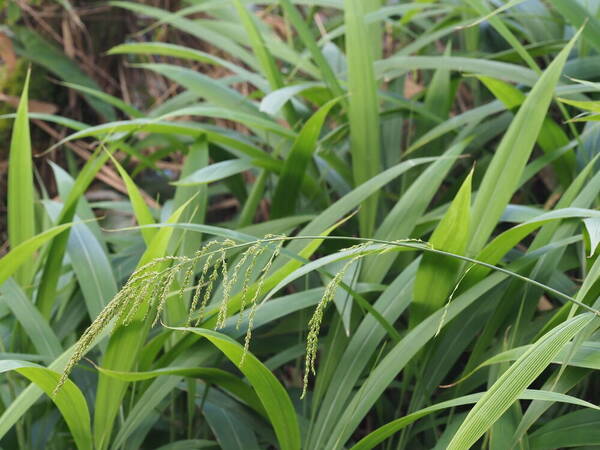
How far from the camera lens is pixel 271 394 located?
2.32ft

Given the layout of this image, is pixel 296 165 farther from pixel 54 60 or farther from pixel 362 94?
pixel 54 60

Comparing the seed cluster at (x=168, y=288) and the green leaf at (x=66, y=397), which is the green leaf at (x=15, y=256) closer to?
the green leaf at (x=66, y=397)

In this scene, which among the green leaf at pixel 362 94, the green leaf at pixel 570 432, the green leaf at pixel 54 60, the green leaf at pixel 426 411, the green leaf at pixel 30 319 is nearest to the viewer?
the green leaf at pixel 426 411

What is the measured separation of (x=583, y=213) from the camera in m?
0.65

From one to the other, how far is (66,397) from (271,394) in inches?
7.8

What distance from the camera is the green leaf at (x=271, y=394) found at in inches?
25.9

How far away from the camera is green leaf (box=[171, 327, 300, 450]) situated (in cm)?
66

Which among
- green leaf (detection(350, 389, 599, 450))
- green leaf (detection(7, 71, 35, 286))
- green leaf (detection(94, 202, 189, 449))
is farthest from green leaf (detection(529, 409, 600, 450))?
green leaf (detection(7, 71, 35, 286))

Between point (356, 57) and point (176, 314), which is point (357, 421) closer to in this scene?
point (176, 314)

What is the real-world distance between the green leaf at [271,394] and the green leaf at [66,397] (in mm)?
138

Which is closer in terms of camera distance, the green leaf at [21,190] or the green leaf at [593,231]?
the green leaf at [593,231]

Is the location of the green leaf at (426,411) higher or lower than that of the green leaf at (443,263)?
lower

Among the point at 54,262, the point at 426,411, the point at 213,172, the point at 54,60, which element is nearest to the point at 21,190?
the point at 54,262

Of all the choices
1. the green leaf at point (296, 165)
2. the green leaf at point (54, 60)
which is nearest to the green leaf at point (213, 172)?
the green leaf at point (296, 165)
